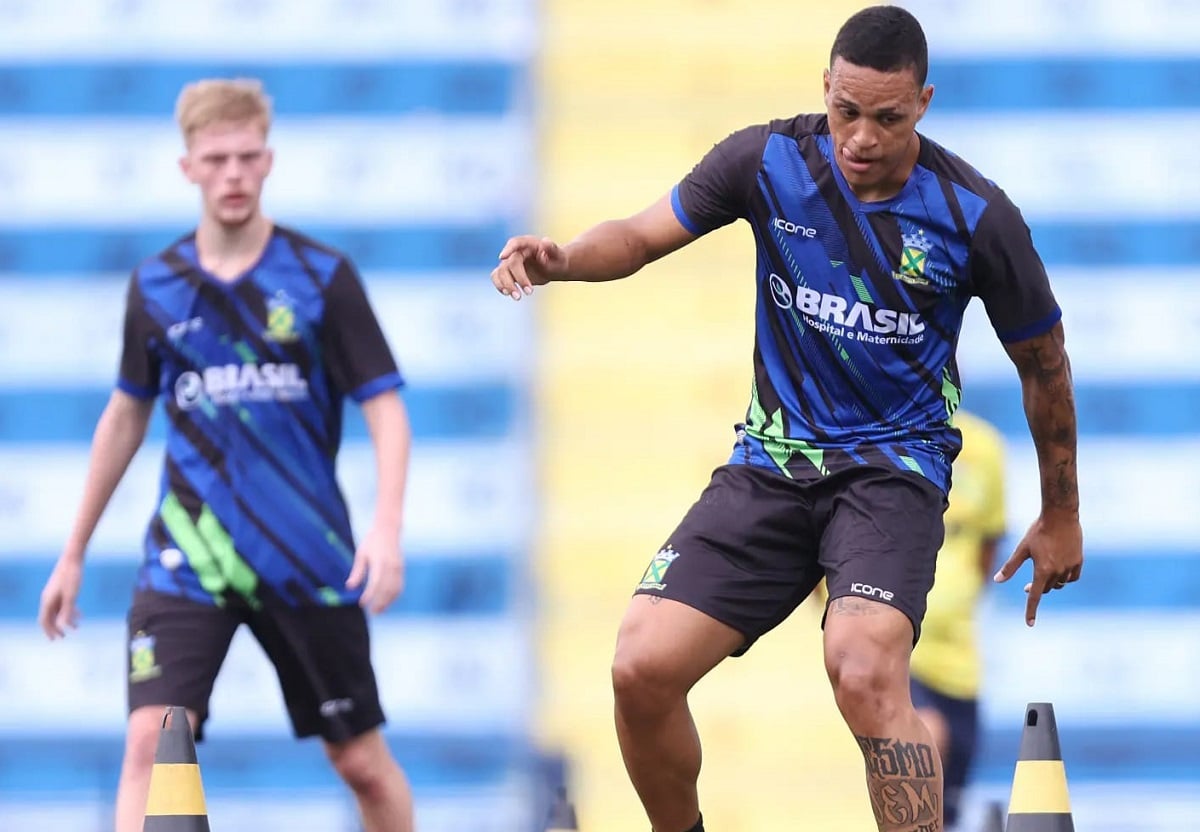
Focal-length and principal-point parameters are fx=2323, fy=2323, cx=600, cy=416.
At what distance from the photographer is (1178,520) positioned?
10820 mm

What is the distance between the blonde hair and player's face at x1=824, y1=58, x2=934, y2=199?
2039 mm

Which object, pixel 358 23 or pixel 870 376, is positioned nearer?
pixel 870 376

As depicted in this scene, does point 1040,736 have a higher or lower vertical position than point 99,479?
lower

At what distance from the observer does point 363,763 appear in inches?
255

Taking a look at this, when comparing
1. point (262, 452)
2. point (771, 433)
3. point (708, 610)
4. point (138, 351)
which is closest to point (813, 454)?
point (771, 433)

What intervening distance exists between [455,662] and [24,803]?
81.2 inches

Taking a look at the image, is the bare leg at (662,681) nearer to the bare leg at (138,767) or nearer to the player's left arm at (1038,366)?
the player's left arm at (1038,366)

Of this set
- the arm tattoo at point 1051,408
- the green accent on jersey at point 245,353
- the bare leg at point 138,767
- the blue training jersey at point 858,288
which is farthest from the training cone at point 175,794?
the arm tattoo at point 1051,408

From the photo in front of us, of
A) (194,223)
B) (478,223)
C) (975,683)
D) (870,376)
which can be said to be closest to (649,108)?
(478,223)

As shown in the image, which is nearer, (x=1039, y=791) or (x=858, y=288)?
(x=858, y=288)

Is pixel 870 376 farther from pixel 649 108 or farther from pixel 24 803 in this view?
pixel 24 803

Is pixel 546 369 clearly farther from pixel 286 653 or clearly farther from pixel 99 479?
pixel 286 653

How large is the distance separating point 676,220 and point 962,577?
2845 millimetres

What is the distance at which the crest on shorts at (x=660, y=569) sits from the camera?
5.37 meters
